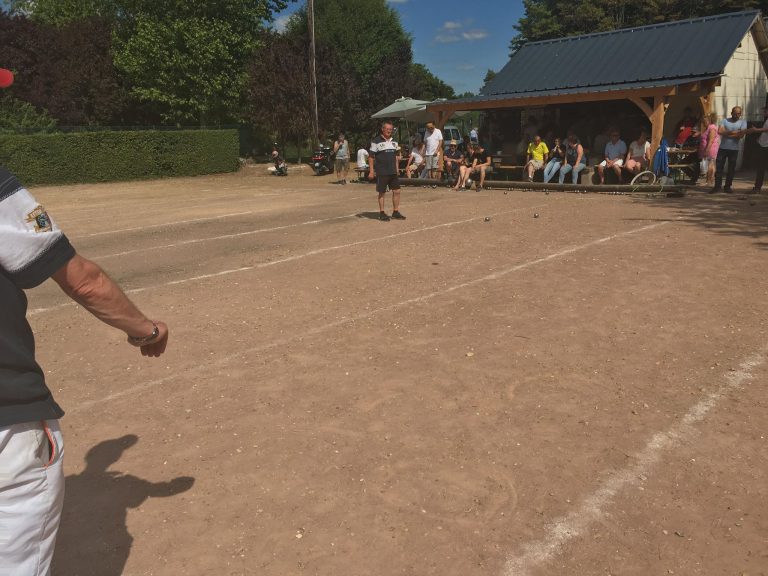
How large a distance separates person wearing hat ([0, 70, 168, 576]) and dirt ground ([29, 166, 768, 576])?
3.90 feet

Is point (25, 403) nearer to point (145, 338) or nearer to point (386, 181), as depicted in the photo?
point (145, 338)

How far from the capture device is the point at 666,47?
19531 millimetres

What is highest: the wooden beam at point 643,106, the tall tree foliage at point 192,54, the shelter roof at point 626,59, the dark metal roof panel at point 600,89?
the tall tree foliage at point 192,54

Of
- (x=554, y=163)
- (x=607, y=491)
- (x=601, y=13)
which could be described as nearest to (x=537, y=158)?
(x=554, y=163)

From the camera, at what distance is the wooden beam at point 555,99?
53.5 feet

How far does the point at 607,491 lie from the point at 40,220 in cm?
280

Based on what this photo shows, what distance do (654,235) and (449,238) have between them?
9.99 feet

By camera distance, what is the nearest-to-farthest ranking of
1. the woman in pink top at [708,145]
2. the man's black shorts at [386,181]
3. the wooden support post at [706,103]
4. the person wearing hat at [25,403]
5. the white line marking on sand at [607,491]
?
the person wearing hat at [25,403] → the white line marking on sand at [607,491] → the man's black shorts at [386,181] → the woman in pink top at [708,145] → the wooden support post at [706,103]

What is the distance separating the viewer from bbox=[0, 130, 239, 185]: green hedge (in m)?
25.3

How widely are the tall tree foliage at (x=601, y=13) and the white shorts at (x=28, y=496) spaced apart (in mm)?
40177

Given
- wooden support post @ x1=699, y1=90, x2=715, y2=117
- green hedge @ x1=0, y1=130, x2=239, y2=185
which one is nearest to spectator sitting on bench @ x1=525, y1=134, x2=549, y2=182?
wooden support post @ x1=699, y1=90, x2=715, y2=117

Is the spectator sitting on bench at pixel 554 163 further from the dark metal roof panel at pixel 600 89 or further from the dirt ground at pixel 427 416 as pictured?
the dirt ground at pixel 427 416

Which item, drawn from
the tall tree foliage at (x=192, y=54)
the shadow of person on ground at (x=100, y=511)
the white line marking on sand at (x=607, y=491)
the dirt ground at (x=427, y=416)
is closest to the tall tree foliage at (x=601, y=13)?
the tall tree foliage at (x=192, y=54)

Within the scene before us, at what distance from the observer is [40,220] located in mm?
1641
